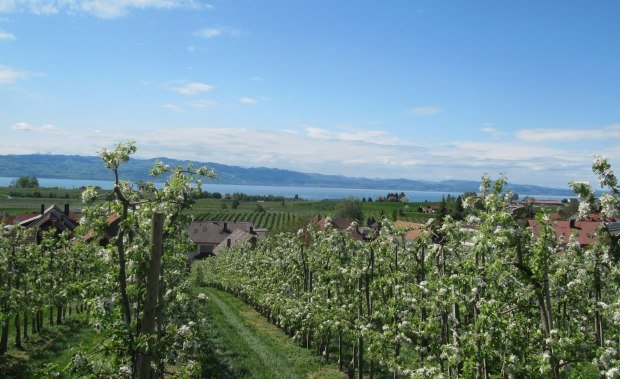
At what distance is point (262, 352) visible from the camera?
2212cm

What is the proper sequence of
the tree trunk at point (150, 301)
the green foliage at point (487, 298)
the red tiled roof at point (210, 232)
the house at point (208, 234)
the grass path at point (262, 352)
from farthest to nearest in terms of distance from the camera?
1. the red tiled roof at point (210, 232)
2. the house at point (208, 234)
3. the grass path at point (262, 352)
4. the green foliage at point (487, 298)
5. the tree trunk at point (150, 301)

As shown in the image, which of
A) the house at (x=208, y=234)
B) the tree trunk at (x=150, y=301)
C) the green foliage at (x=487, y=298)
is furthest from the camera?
the house at (x=208, y=234)

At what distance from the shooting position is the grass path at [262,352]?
19.0 m

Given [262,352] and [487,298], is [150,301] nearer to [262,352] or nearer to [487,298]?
[487,298]

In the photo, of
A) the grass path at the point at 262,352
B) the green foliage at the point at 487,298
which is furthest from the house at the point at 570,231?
the grass path at the point at 262,352

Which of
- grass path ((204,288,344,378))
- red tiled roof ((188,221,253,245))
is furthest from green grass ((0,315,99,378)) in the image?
red tiled roof ((188,221,253,245))

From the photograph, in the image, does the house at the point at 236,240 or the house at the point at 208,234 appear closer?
the house at the point at 236,240

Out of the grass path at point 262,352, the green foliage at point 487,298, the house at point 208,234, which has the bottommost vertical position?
the house at point 208,234

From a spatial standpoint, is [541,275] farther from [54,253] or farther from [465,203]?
[54,253]

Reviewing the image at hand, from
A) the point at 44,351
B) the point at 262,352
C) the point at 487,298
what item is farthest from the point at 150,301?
the point at 44,351

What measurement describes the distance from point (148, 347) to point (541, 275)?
6.56m

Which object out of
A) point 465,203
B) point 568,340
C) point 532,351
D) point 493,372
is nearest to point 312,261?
point 493,372

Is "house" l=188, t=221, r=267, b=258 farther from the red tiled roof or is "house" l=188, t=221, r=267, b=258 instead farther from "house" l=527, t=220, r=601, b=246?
"house" l=527, t=220, r=601, b=246

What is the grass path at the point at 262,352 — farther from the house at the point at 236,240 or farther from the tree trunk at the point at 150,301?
the house at the point at 236,240
